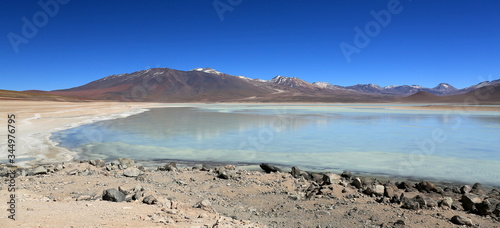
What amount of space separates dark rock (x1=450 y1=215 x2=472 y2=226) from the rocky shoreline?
0.01m

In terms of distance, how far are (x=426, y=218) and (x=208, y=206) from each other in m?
2.79

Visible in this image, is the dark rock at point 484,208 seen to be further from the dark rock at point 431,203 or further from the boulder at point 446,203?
the dark rock at point 431,203

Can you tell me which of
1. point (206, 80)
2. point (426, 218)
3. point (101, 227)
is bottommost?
point (426, 218)

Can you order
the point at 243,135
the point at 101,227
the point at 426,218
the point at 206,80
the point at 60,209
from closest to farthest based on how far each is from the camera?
the point at 101,227 → the point at 60,209 → the point at 426,218 → the point at 243,135 → the point at 206,80

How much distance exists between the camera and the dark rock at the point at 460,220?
3818 millimetres

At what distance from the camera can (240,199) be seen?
4.86 meters

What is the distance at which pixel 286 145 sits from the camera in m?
10.4

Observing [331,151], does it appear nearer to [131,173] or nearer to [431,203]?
[431,203]

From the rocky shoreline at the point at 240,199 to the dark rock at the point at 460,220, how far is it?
11 millimetres

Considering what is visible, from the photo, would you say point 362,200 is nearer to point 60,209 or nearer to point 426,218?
point 426,218

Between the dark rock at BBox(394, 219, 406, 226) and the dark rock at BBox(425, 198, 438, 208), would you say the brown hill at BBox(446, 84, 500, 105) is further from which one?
the dark rock at BBox(394, 219, 406, 226)

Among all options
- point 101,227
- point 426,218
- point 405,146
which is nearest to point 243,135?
point 405,146

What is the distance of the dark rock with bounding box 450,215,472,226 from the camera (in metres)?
3.82

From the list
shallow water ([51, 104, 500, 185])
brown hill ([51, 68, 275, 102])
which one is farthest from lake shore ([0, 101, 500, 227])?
brown hill ([51, 68, 275, 102])
